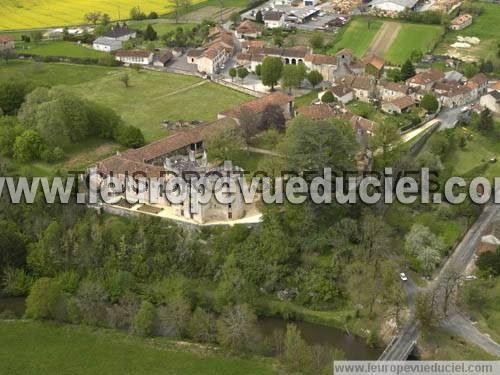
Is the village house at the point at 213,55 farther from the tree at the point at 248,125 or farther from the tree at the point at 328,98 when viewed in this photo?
the tree at the point at 248,125

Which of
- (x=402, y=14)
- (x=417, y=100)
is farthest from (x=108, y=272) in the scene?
(x=402, y=14)

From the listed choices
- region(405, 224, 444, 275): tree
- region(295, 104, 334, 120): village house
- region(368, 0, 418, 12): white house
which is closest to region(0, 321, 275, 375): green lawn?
region(405, 224, 444, 275): tree

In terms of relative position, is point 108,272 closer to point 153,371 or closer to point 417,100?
point 153,371

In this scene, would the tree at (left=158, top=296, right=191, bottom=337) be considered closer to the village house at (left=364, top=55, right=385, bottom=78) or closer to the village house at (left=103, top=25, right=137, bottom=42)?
the village house at (left=364, top=55, right=385, bottom=78)

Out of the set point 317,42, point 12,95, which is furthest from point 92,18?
point 12,95

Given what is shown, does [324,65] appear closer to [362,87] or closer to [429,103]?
[362,87]

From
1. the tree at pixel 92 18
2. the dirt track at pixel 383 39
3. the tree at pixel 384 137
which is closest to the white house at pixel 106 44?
the tree at pixel 92 18

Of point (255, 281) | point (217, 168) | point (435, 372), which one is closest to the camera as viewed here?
point (435, 372)
